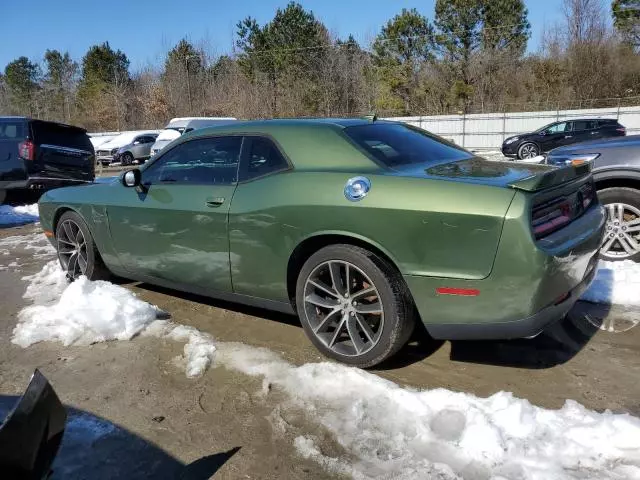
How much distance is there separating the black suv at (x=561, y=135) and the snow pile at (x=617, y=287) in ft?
58.8

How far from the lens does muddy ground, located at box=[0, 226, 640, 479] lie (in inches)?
99.8

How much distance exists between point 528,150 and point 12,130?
18.6 metres

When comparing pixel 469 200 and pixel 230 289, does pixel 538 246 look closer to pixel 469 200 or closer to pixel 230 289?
pixel 469 200

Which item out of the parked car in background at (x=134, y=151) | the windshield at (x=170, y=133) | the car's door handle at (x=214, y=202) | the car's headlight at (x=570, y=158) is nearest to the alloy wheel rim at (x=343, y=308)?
the car's door handle at (x=214, y=202)

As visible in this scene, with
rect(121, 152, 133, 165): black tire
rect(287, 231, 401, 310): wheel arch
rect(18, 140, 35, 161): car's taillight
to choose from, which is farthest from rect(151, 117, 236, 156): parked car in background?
rect(287, 231, 401, 310): wheel arch

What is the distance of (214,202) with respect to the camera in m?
3.82

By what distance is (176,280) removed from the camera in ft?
14.0

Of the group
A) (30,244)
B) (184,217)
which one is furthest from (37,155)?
(184,217)

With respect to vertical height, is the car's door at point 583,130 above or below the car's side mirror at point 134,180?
above

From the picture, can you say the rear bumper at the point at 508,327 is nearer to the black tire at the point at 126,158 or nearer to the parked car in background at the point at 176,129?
the parked car in background at the point at 176,129

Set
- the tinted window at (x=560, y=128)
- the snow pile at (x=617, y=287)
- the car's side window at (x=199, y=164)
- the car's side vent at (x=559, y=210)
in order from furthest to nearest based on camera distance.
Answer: the tinted window at (x=560, y=128) → the snow pile at (x=617, y=287) → the car's side window at (x=199, y=164) → the car's side vent at (x=559, y=210)

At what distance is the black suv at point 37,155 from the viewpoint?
32.0 feet

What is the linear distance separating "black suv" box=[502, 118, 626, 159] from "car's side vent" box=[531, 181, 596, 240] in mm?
19319

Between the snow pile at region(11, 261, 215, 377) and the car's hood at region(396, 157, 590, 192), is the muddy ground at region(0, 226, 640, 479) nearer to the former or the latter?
the snow pile at region(11, 261, 215, 377)
